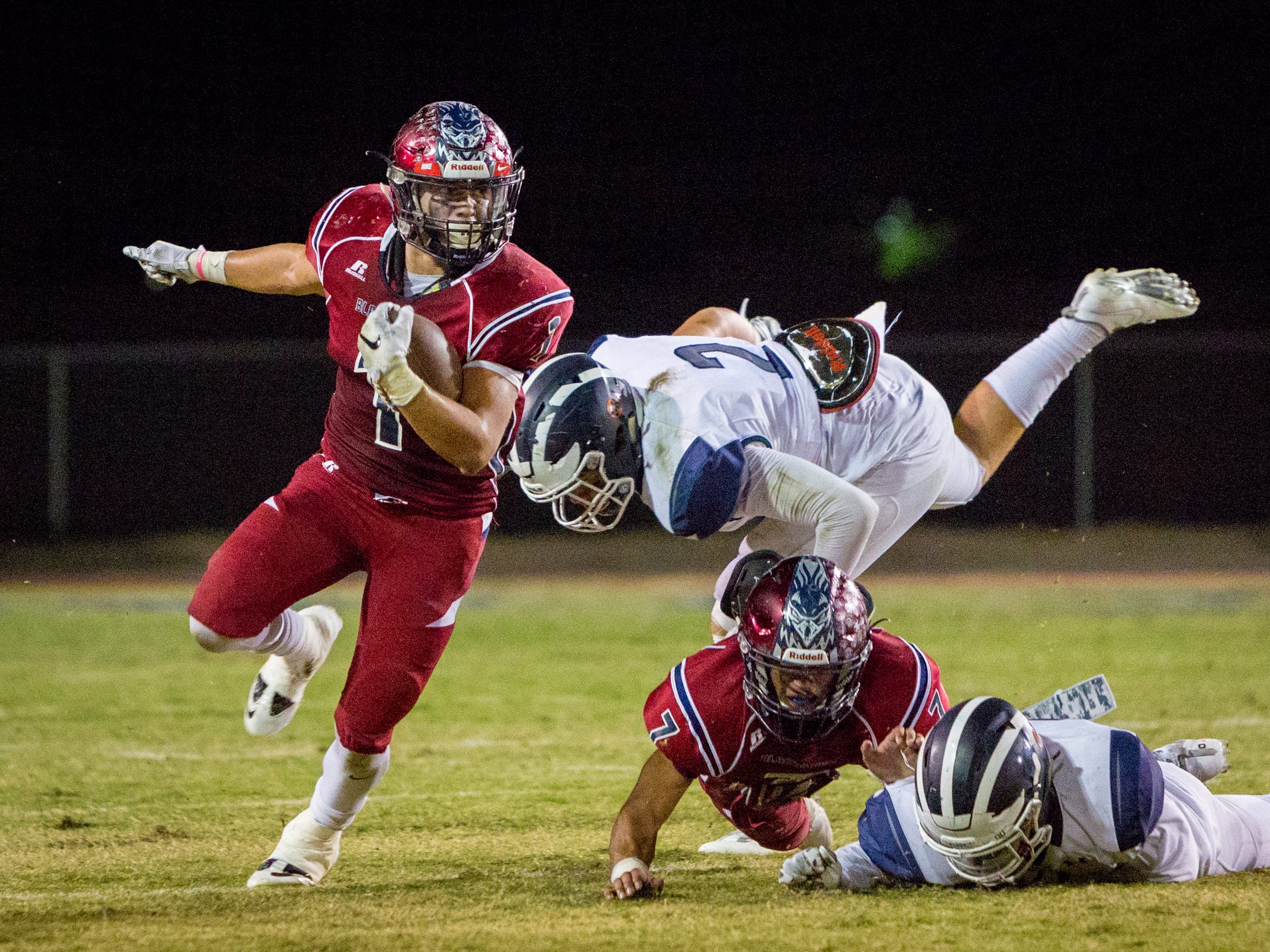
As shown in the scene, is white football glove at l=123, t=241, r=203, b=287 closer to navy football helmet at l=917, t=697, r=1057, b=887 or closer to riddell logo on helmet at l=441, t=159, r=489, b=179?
riddell logo on helmet at l=441, t=159, r=489, b=179

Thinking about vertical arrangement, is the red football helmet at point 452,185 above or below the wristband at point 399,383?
above

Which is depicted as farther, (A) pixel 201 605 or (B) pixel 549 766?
(B) pixel 549 766

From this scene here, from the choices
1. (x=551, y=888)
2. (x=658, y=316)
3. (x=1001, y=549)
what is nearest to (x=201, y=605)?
(x=551, y=888)

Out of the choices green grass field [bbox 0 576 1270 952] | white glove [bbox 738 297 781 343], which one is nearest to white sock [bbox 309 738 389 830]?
green grass field [bbox 0 576 1270 952]

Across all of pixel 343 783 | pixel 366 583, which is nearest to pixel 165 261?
pixel 366 583

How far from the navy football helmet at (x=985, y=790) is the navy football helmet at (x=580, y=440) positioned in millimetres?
1091

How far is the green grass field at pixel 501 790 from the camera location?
10.5 ft

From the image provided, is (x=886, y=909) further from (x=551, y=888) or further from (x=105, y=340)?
(x=105, y=340)

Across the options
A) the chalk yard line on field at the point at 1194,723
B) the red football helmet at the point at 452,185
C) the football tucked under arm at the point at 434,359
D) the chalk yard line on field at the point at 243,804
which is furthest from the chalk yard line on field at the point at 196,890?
the chalk yard line on field at the point at 1194,723

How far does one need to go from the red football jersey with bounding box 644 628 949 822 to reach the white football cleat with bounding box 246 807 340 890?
3.33 ft

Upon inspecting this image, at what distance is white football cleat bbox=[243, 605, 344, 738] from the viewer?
4.30m

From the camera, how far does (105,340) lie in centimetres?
1652

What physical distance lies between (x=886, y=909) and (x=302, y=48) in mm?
14279

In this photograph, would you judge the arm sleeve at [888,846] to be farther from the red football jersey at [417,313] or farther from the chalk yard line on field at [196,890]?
the red football jersey at [417,313]
